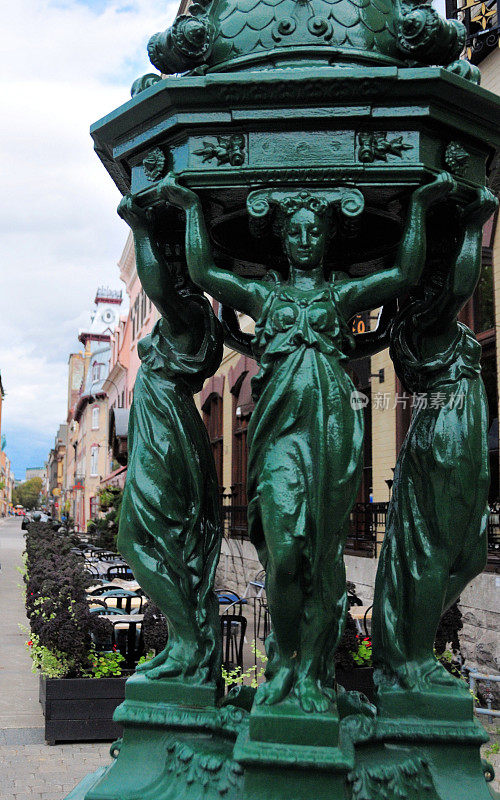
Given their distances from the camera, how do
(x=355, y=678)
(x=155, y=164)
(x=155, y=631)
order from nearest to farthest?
(x=155, y=164) → (x=355, y=678) → (x=155, y=631)

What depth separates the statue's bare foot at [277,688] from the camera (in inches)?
97.3

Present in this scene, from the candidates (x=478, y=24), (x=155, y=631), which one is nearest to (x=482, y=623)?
(x=155, y=631)

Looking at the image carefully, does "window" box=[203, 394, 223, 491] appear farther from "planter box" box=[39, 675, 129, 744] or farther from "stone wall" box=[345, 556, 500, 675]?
"planter box" box=[39, 675, 129, 744]

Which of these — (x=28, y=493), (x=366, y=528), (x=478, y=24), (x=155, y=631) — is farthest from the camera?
(x=28, y=493)

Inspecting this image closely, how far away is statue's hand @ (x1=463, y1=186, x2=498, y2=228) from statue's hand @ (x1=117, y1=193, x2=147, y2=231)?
48.7 inches

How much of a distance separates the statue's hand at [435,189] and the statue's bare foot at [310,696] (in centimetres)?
169

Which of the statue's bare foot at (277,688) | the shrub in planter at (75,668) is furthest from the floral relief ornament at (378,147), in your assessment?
the shrub in planter at (75,668)

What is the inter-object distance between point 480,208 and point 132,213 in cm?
132

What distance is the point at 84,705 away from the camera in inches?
264

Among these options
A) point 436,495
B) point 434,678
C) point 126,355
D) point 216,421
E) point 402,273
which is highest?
point 126,355

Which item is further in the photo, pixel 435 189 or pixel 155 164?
pixel 155 164

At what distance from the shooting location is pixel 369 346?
144 inches

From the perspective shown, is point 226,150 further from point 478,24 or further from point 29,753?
point 478,24

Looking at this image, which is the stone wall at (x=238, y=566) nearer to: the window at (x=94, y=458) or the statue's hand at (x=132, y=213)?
the statue's hand at (x=132, y=213)
